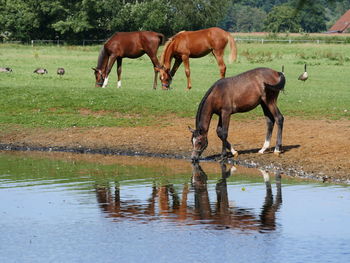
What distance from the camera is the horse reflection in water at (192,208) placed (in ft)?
38.8

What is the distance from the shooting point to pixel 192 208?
510 inches

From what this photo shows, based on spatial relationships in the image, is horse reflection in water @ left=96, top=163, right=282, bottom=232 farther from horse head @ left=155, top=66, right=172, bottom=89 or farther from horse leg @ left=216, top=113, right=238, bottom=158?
horse head @ left=155, top=66, right=172, bottom=89

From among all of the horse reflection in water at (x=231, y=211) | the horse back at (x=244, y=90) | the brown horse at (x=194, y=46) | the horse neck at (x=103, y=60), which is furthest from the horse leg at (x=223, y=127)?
the horse neck at (x=103, y=60)

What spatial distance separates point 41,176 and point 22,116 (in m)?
6.67

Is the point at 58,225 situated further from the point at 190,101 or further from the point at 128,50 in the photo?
the point at 128,50

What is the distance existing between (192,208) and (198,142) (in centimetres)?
415

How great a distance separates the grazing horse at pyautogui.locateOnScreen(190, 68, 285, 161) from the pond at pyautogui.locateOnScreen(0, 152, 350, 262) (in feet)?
2.85

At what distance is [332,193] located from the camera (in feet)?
45.3

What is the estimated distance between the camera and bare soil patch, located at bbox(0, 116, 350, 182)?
16562mm

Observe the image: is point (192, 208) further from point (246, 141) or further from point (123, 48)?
point (123, 48)

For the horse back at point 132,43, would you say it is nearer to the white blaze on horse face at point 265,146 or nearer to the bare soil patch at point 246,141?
the bare soil patch at point 246,141

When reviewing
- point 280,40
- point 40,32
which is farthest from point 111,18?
point 280,40

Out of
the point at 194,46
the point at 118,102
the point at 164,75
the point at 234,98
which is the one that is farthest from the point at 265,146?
the point at 194,46

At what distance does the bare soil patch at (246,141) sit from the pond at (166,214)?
830mm
